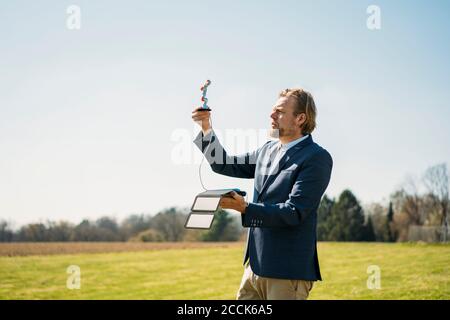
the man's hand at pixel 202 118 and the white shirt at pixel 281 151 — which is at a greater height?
the man's hand at pixel 202 118

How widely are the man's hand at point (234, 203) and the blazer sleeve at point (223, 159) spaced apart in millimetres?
741

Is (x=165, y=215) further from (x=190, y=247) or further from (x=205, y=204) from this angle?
(x=205, y=204)

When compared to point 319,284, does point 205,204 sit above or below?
above

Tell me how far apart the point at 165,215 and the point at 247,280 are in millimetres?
24018

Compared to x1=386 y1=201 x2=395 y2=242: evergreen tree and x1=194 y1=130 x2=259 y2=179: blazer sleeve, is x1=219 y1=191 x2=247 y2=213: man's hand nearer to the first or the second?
x1=194 y1=130 x2=259 y2=179: blazer sleeve

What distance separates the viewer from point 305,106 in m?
2.82

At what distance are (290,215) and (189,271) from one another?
20.1 meters

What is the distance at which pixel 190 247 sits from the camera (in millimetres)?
25953

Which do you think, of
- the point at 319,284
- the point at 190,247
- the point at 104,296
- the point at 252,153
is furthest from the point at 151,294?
the point at 252,153

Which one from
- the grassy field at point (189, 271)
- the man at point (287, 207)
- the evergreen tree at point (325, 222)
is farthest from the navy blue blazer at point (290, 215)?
the evergreen tree at point (325, 222)

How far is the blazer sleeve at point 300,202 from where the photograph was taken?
8.27 ft

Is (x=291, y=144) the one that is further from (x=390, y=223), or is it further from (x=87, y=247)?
(x=390, y=223)

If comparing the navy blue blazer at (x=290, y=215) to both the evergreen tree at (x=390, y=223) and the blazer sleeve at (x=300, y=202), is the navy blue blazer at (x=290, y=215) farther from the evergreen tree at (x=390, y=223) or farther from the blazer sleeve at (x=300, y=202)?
the evergreen tree at (x=390, y=223)

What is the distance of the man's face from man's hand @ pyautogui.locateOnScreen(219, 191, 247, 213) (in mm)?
580
